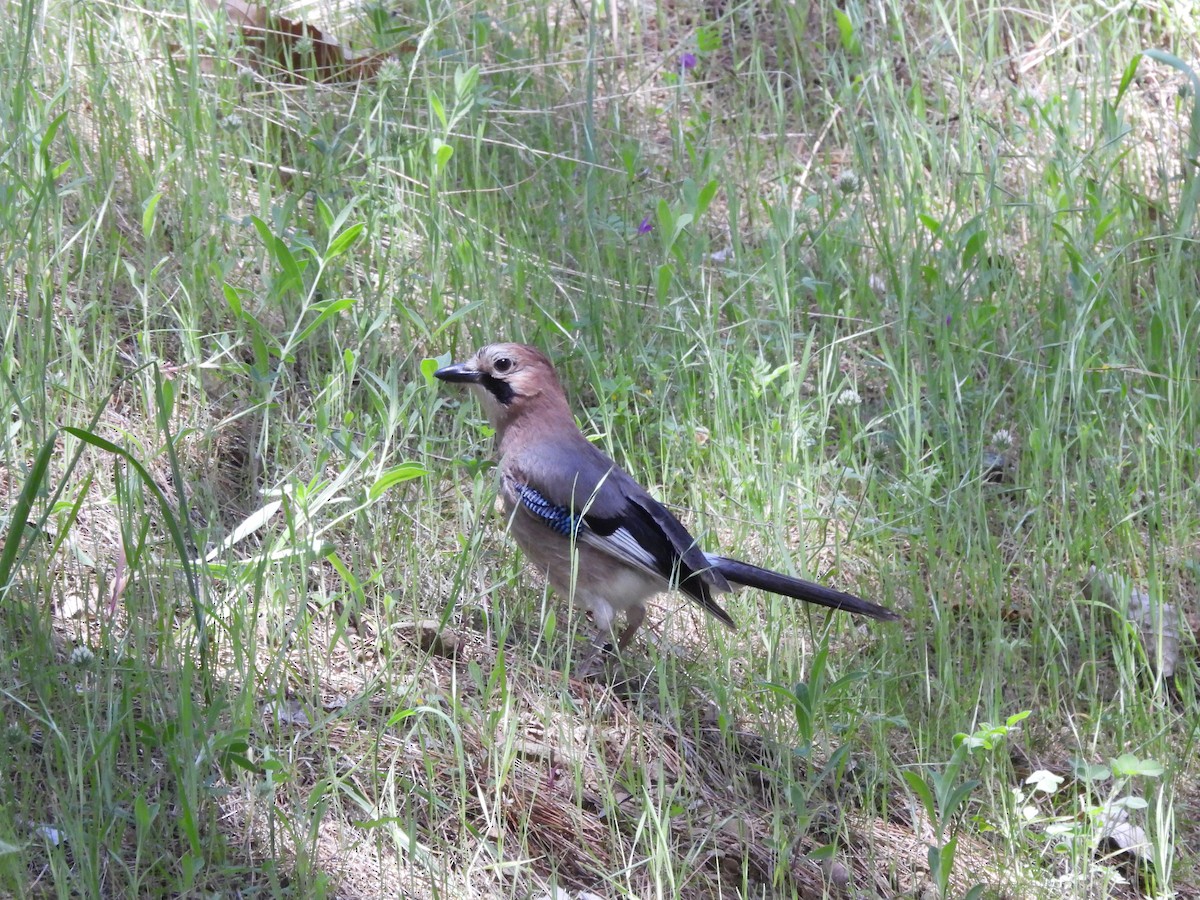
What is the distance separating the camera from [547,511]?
13.8 ft

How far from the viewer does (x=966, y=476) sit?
441 cm

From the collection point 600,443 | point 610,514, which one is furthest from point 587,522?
point 600,443

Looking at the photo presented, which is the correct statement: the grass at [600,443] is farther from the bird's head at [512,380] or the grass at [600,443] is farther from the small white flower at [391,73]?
the bird's head at [512,380]

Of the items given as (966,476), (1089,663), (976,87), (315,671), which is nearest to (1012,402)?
(966,476)

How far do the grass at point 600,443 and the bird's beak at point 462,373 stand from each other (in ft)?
0.65

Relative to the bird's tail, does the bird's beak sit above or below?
above

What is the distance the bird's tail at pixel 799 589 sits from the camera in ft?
13.1

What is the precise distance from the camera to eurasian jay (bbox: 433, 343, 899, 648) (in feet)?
13.3

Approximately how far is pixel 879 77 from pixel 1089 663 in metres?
2.99

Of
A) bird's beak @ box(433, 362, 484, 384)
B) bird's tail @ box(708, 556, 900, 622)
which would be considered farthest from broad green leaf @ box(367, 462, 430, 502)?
bird's tail @ box(708, 556, 900, 622)

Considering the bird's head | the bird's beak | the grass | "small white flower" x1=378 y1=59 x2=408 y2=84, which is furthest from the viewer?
"small white flower" x1=378 y1=59 x2=408 y2=84

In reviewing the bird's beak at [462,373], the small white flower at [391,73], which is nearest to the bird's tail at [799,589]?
the bird's beak at [462,373]

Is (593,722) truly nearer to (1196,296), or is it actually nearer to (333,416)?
(333,416)

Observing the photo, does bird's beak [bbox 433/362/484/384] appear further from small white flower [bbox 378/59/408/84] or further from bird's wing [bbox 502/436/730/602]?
small white flower [bbox 378/59/408/84]
